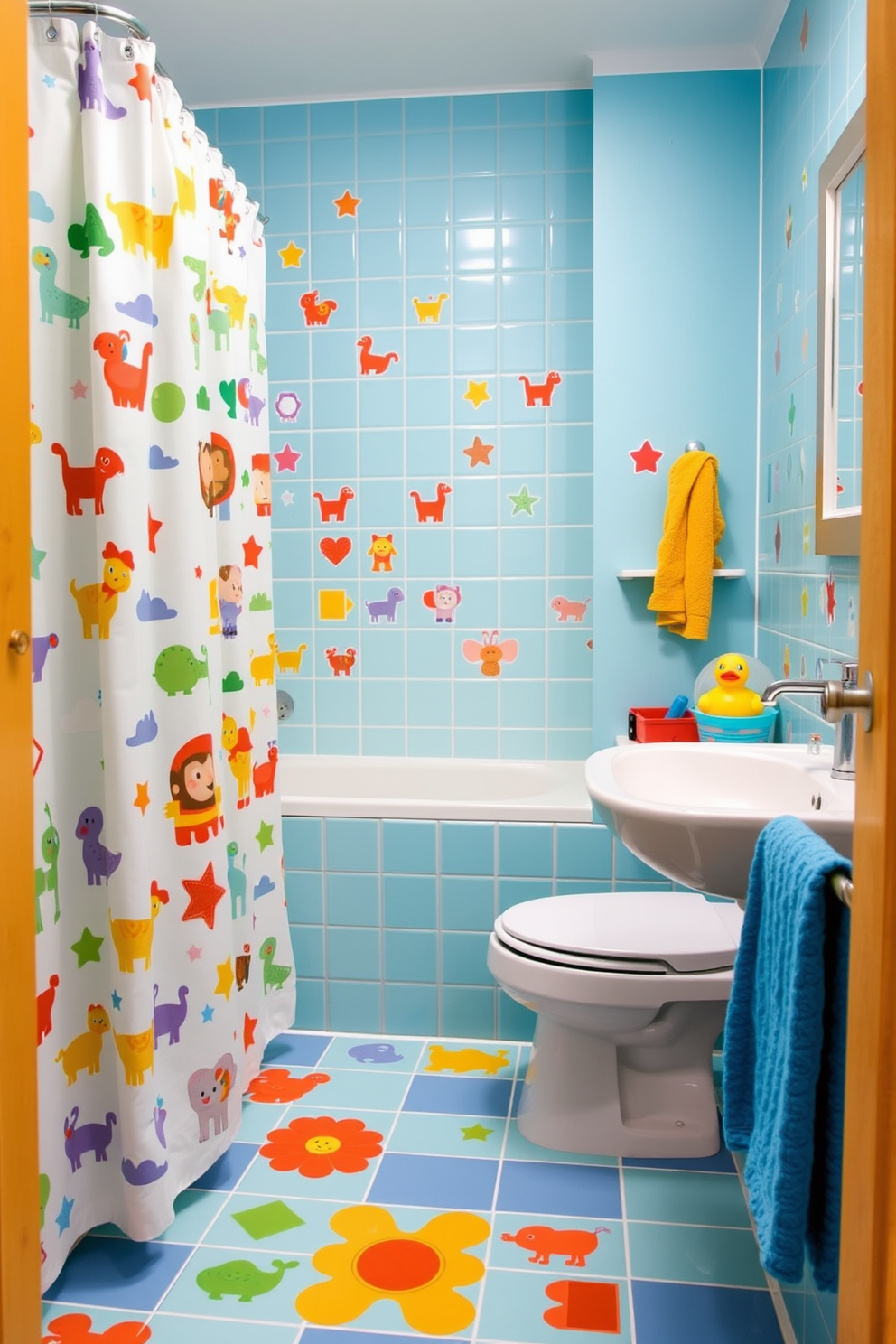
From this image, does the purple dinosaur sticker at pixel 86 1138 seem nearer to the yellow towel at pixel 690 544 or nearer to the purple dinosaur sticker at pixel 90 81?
the purple dinosaur sticker at pixel 90 81

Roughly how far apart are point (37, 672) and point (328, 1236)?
1.07 m

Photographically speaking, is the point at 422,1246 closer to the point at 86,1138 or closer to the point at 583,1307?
the point at 583,1307

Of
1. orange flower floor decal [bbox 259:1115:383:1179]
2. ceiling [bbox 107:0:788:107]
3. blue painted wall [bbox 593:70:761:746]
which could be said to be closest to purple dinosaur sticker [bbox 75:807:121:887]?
orange flower floor decal [bbox 259:1115:383:1179]

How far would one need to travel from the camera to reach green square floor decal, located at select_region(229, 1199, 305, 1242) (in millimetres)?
1867

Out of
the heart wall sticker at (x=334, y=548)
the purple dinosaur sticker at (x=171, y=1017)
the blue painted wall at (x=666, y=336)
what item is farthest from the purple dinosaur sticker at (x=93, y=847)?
the heart wall sticker at (x=334, y=548)

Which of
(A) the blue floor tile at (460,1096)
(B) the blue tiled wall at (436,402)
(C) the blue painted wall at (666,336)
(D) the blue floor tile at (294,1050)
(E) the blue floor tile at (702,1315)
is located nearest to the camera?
(E) the blue floor tile at (702,1315)

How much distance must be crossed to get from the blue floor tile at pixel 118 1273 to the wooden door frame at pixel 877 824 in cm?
118

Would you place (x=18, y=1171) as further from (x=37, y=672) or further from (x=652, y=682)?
(x=652, y=682)

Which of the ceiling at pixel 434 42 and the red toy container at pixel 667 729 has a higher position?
the ceiling at pixel 434 42

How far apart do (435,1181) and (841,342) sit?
1.70 metres

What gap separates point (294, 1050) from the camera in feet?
8.56

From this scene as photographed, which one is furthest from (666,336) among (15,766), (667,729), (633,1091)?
(15,766)

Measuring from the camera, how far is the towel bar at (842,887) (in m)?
1.05

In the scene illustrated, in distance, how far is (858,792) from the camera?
0.95 m
